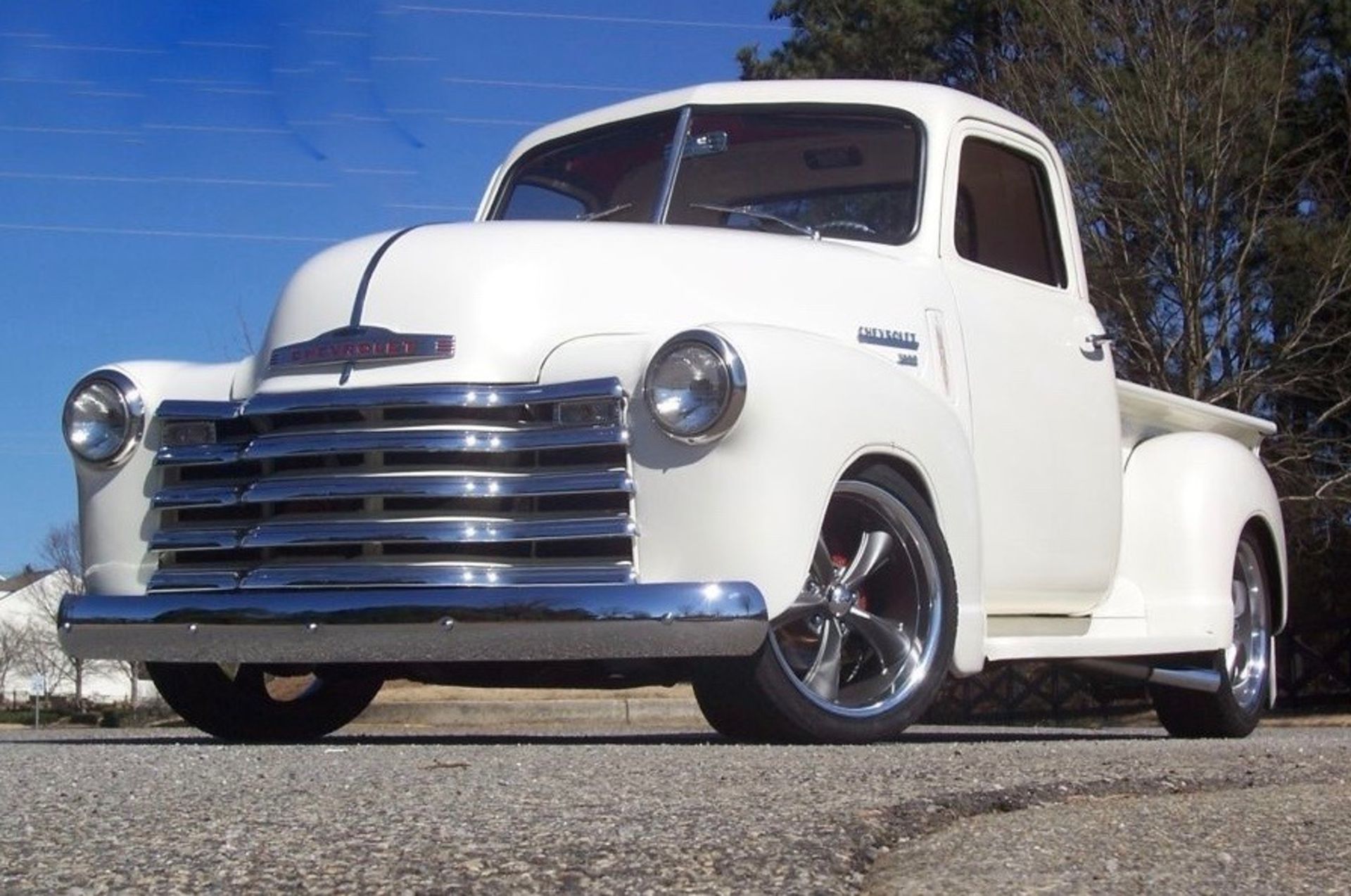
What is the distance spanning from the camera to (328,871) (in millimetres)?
2682

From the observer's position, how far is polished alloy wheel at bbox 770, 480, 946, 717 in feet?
17.6

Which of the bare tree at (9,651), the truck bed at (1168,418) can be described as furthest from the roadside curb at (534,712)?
the bare tree at (9,651)

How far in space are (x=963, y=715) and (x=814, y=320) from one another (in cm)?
1824

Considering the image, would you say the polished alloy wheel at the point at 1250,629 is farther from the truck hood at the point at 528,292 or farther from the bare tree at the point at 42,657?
the bare tree at the point at 42,657

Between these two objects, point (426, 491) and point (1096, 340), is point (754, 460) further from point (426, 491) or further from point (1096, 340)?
point (1096, 340)

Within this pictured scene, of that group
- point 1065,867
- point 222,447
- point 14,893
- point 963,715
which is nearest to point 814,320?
point 222,447

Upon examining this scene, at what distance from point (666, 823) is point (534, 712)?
13.0 m

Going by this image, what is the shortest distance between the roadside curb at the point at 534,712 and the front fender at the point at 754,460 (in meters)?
9.81

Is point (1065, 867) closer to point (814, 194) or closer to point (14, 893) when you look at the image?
point (14, 893)

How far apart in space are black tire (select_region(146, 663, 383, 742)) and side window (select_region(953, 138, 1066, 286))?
2.46 m

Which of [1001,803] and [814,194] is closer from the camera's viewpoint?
[1001,803]

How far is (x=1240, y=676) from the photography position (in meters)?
7.87

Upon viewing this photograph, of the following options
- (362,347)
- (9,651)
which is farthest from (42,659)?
(362,347)

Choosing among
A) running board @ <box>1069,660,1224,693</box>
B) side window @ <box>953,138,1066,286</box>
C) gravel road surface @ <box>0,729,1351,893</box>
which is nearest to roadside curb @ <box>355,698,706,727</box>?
running board @ <box>1069,660,1224,693</box>
